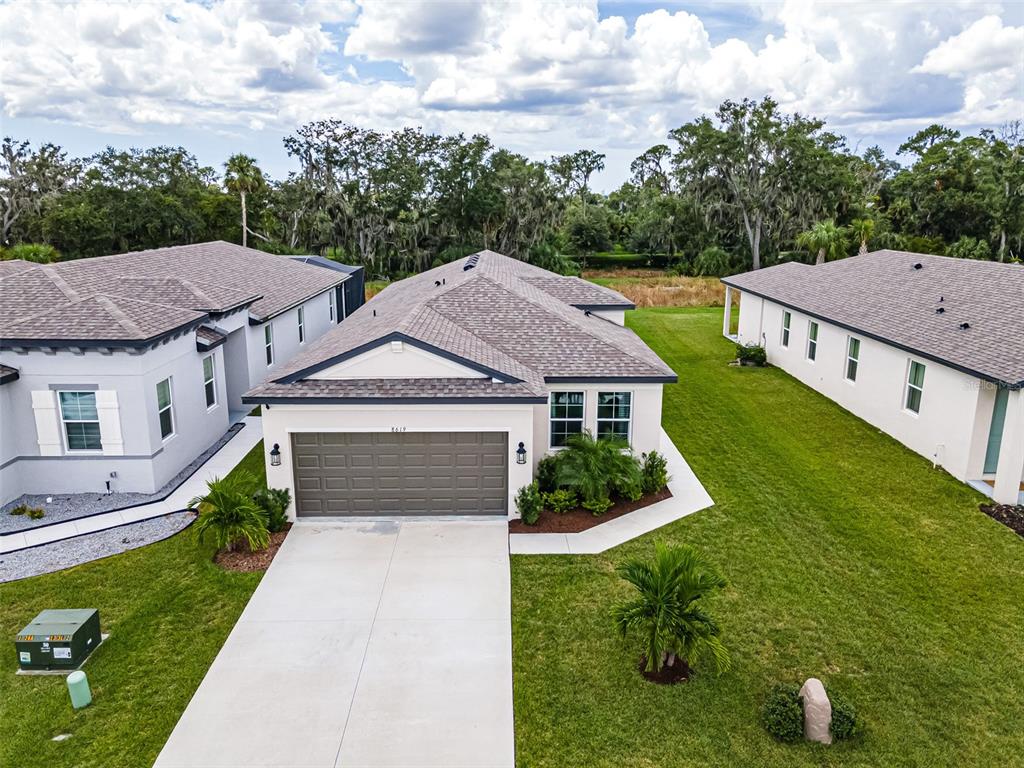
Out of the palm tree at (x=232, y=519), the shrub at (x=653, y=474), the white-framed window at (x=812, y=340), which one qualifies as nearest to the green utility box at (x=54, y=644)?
the palm tree at (x=232, y=519)

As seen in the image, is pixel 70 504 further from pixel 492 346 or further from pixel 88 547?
pixel 492 346

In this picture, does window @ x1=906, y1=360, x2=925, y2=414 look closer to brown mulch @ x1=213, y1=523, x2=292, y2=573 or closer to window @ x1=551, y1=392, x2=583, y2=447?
window @ x1=551, y1=392, x2=583, y2=447

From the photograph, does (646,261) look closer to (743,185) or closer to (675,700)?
(743,185)

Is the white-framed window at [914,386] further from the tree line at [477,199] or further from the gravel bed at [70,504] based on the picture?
the tree line at [477,199]

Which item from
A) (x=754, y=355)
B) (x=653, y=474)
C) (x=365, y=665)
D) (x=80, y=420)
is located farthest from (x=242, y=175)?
(x=365, y=665)

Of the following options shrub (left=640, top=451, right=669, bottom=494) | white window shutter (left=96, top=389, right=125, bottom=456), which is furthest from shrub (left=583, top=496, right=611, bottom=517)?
white window shutter (left=96, top=389, right=125, bottom=456)

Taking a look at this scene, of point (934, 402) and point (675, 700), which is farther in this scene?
point (934, 402)

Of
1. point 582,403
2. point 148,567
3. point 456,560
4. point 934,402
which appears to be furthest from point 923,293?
point 148,567
